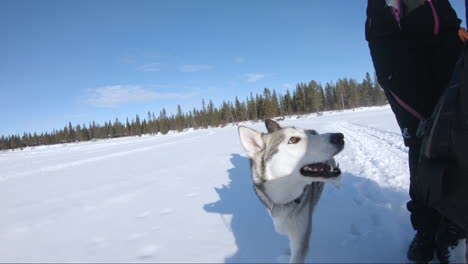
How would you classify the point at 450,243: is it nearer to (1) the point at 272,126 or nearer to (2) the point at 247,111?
(1) the point at 272,126

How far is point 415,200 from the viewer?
1992mm

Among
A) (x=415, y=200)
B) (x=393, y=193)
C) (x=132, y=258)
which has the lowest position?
(x=132, y=258)

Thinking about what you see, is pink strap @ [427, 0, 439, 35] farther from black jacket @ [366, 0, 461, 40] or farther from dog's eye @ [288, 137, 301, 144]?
dog's eye @ [288, 137, 301, 144]

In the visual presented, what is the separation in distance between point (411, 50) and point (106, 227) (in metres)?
4.33

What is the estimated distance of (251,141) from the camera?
8.62 feet

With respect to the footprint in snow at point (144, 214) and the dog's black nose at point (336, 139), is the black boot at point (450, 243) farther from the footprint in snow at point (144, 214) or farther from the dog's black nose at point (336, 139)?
the footprint in snow at point (144, 214)

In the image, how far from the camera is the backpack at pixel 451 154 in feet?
3.75

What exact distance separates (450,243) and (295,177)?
1198 mm

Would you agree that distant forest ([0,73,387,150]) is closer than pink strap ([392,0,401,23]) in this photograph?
No

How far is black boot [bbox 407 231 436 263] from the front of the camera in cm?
192

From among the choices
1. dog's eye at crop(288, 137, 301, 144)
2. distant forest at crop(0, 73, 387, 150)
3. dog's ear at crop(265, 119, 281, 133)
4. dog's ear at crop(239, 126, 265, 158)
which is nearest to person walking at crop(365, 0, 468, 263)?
dog's eye at crop(288, 137, 301, 144)

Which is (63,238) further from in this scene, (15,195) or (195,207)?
(15,195)

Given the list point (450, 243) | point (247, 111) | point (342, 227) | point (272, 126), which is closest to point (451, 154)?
point (450, 243)

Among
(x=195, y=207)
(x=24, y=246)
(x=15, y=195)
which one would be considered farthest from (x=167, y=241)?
(x=15, y=195)
